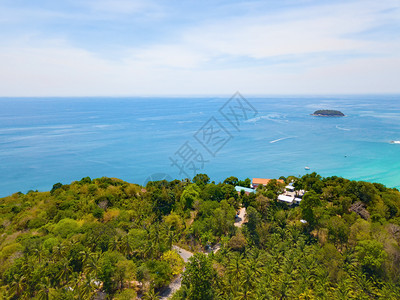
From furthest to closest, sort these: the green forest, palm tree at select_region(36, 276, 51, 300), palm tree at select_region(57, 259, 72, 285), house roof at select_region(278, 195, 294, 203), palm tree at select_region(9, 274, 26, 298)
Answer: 1. house roof at select_region(278, 195, 294, 203)
2. palm tree at select_region(57, 259, 72, 285)
3. the green forest
4. palm tree at select_region(9, 274, 26, 298)
5. palm tree at select_region(36, 276, 51, 300)

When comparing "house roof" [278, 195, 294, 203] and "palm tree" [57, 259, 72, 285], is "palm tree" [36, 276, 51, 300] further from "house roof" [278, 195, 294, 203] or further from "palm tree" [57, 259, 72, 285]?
"house roof" [278, 195, 294, 203]

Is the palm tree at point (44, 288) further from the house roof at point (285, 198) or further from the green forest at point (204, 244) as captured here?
the house roof at point (285, 198)

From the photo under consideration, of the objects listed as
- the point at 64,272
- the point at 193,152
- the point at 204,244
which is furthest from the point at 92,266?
the point at 193,152

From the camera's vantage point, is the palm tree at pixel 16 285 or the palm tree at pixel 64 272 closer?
the palm tree at pixel 16 285

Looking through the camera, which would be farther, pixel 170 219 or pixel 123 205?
pixel 123 205

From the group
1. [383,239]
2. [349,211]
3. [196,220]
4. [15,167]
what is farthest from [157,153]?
[383,239]

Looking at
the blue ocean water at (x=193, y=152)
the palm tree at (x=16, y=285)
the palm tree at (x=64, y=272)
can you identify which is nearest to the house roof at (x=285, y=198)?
the blue ocean water at (x=193, y=152)

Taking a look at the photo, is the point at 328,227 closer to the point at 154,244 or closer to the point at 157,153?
the point at 154,244

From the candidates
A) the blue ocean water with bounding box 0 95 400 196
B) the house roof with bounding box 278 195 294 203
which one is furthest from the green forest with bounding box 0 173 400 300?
the blue ocean water with bounding box 0 95 400 196
